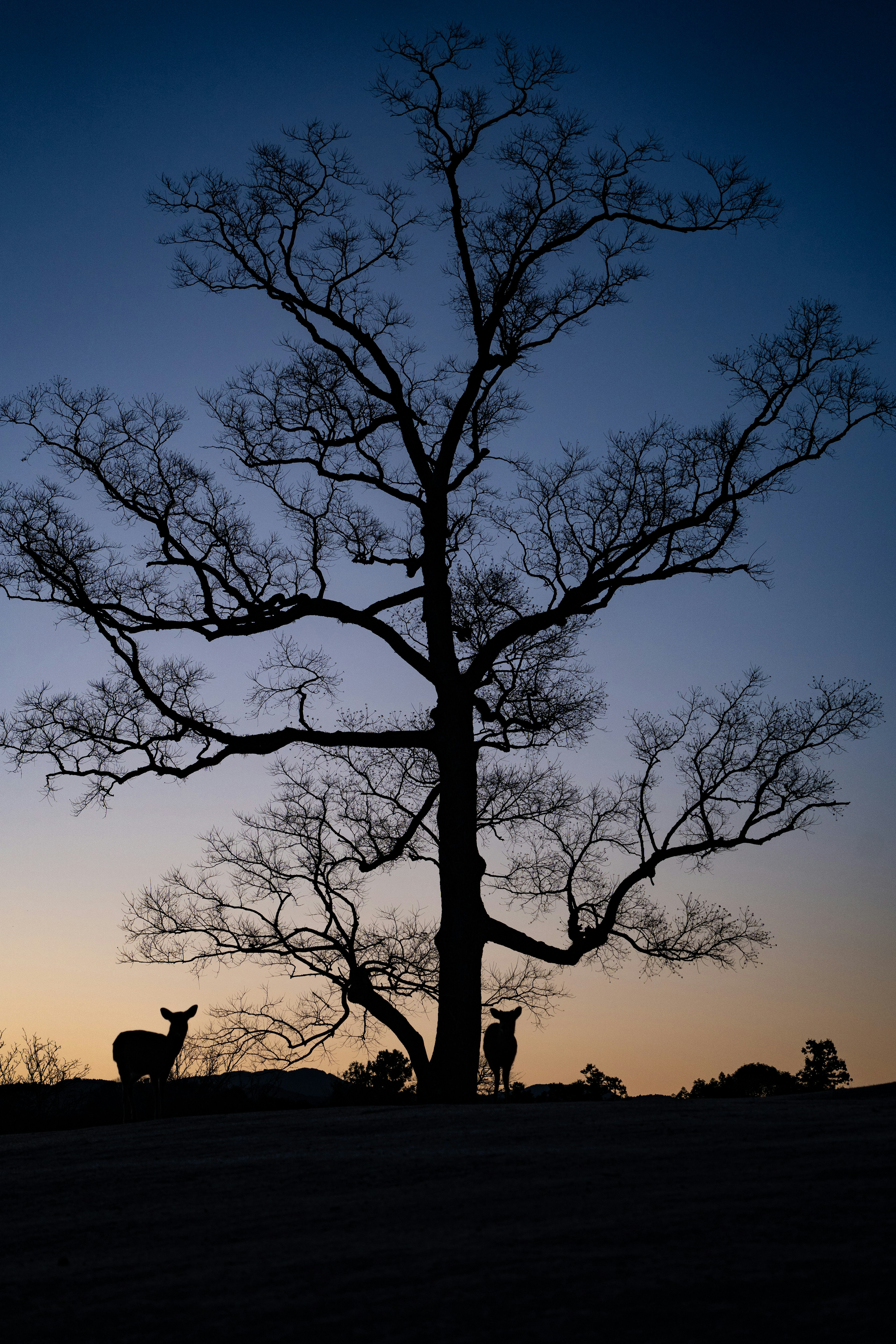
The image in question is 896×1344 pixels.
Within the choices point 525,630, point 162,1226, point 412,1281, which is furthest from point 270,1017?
point 412,1281

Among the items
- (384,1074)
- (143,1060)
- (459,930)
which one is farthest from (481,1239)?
(384,1074)

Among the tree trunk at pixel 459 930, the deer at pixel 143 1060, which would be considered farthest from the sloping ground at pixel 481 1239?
the tree trunk at pixel 459 930

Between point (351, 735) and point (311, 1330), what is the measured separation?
12399 millimetres

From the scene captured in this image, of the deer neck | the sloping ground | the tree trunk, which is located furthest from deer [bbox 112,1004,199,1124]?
the sloping ground

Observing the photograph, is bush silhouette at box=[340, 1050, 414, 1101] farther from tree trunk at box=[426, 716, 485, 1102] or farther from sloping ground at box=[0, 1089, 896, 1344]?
sloping ground at box=[0, 1089, 896, 1344]

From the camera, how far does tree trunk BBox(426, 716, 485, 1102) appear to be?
13617 millimetres

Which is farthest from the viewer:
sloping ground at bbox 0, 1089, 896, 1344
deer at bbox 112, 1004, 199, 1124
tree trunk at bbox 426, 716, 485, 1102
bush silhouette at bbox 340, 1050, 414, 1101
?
bush silhouette at bbox 340, 1050, 414, 1101

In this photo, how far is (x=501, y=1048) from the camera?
1438 cm

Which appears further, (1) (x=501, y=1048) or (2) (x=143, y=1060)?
(1) (x=501, y=1048)

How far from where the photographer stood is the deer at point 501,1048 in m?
14.3

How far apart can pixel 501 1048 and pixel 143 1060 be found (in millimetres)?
4844

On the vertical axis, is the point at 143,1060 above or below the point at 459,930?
below

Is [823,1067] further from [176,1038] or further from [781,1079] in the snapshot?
[176,1038]

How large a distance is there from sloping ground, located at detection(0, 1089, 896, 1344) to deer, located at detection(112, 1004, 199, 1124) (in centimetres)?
569
